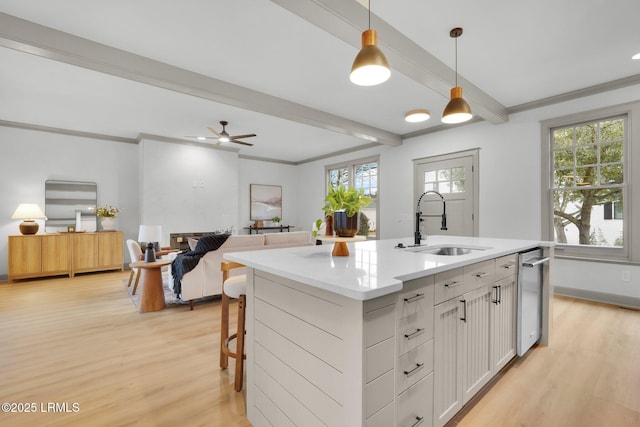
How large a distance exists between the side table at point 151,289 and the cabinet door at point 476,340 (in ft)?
10.9

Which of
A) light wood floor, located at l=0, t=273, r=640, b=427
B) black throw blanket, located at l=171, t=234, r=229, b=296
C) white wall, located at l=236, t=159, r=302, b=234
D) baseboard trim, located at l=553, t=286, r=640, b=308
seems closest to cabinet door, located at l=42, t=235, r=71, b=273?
light wood floor, located at l=0, t=273, r=640, b=427

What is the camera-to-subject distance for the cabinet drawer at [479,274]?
1630 millimetres

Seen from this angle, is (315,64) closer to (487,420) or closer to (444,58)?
(444,58)

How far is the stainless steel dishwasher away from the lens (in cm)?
217

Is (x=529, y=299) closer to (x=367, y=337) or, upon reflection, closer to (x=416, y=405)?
(x=416, y=405)

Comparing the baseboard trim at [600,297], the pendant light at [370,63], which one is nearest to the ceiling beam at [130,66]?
the pendant light at [370,63]

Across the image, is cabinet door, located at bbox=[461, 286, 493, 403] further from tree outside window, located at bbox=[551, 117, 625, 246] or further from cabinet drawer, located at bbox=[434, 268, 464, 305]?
tree outside window, located at bbox=[551, 117, 625, 246]

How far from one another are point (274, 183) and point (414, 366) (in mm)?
7552

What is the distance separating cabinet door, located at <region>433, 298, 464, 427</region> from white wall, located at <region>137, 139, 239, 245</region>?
19.4 feet

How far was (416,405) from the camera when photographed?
1.27 metres

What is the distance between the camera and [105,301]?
3.80 meters

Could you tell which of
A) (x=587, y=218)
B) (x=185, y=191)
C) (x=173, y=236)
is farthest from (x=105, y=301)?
(x=587, y=218)

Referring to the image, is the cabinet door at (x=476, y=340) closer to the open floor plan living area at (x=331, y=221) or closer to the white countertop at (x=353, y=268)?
the open floor plan living area at (x=331, y=221)

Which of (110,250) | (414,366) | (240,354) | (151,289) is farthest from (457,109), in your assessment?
(110,250)
